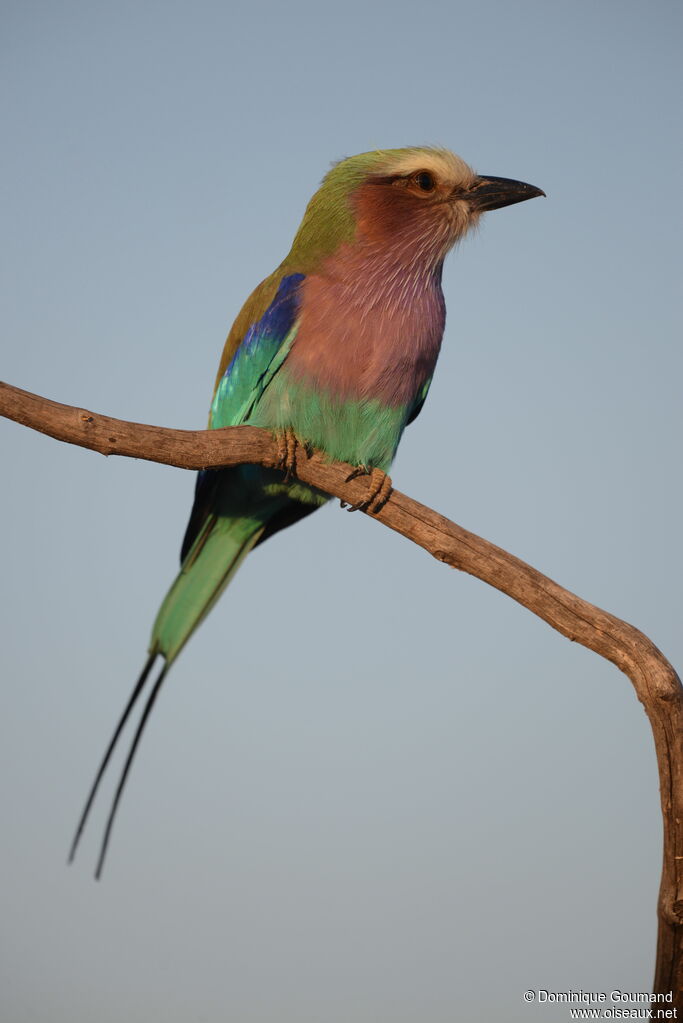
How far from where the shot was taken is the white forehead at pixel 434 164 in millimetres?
3609

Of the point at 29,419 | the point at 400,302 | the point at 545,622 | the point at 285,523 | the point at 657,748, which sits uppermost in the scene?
the point at 400,302

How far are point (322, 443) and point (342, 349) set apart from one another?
34 centimetres

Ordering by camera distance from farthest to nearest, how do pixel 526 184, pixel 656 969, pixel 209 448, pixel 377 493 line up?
1. pixel 526 184
2. pixel 377 493
3. pixel 209 448
4. pixel 656 969

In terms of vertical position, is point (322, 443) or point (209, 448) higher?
point (322, 443)

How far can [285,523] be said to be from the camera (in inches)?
151

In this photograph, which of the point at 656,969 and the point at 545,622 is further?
the point at 545,622

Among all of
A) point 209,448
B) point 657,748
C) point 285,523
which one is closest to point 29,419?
point 209,448

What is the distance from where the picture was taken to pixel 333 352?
328 cm

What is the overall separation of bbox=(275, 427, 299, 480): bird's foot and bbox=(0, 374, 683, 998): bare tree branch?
0.05 m

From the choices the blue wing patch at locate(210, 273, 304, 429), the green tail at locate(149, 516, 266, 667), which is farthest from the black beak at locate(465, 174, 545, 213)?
the green tail at locate(149, 516, 266, 667)

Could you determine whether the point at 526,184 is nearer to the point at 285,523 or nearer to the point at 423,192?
the point at 423,192

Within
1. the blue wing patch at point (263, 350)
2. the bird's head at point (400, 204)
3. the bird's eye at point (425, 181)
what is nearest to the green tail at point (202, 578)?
the blue wing patch at point (263, 350)

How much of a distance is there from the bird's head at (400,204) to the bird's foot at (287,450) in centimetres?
72

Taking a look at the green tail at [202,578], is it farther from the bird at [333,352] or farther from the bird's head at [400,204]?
the bird's head at [400,204]
